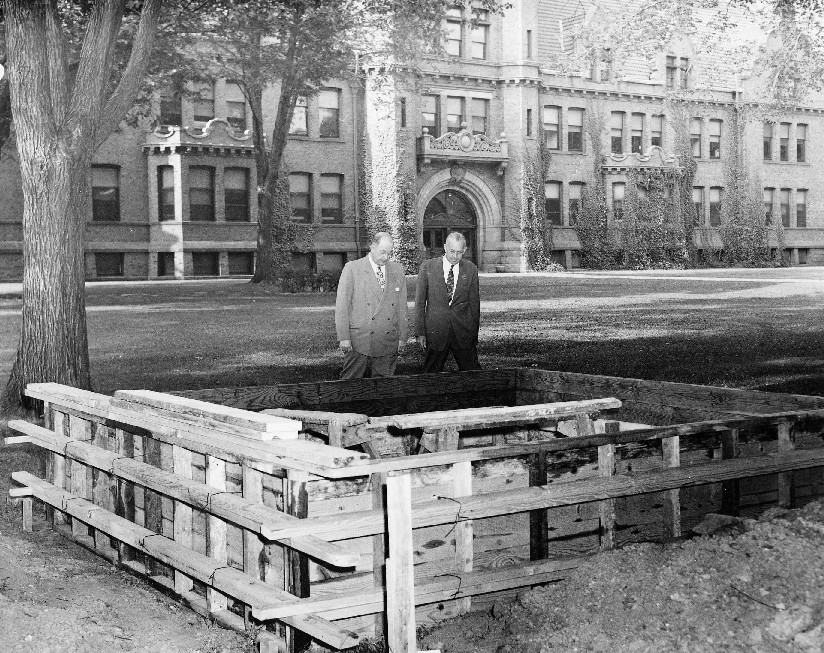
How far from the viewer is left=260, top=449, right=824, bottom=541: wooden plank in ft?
16.2

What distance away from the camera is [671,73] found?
56.0m

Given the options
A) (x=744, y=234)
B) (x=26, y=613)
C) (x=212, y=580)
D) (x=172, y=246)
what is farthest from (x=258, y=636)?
(x=744, y=234)

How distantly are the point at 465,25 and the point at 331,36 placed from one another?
58.2 feet

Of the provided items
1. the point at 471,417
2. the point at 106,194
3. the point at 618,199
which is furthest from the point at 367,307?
the point at 618,199

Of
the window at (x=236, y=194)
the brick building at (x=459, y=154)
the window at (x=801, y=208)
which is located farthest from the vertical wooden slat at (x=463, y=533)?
the window at (x=801, y=208)

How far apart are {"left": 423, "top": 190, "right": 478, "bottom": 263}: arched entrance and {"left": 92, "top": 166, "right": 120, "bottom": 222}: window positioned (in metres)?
13.0

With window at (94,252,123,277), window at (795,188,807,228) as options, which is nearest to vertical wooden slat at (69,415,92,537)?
window at (94,252,123,277)

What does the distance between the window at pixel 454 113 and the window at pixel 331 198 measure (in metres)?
5.84

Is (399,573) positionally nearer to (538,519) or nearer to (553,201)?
(538,519)

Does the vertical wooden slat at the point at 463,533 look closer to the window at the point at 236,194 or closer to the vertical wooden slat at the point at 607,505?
the vertical wooden slat at the point at 607,505

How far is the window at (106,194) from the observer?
41.7 meters

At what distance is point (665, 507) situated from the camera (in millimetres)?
6141

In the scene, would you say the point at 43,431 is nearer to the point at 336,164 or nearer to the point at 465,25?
the point at 336,164

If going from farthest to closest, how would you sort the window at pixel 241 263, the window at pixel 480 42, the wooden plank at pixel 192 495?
the window at pixel 480 42, the window at pixel 241 263, the wooden plank at pixel 192 495
